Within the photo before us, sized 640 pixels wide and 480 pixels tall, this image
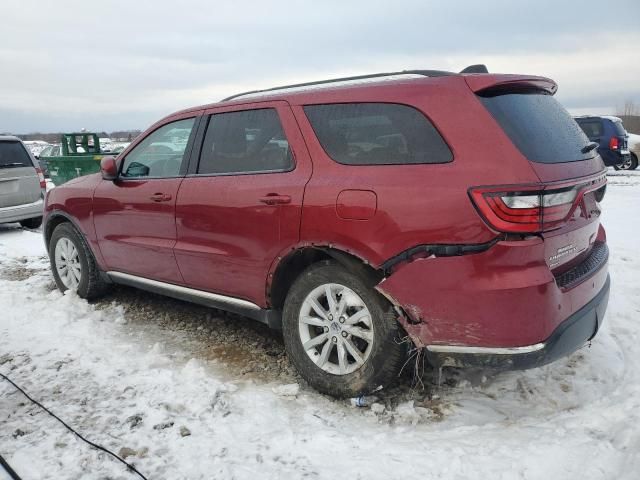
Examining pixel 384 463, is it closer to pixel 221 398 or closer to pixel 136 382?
pixel 221 398

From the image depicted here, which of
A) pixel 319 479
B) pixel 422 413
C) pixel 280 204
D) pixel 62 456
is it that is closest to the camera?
pixel 319 479

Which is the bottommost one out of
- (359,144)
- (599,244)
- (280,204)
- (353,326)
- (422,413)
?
(422,413)

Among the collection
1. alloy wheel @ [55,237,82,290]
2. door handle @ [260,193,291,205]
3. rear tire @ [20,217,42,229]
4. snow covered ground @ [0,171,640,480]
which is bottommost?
snow covered ground @ [0,171,640,480]

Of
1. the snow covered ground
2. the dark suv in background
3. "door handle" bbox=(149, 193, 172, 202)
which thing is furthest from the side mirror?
the dark suv in background

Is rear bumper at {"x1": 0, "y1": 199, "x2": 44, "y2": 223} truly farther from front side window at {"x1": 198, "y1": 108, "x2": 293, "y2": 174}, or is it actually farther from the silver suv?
front side window at {"x1": 198, "y1": 108, "x2": 293, "y2": 174}

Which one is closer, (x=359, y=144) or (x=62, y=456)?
(x=62, y=456)

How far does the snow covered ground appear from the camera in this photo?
2383 mm

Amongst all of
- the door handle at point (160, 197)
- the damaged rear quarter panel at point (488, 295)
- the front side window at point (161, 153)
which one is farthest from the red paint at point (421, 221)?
the front side window at point (161, 153)

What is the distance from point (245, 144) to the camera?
3.47 meters

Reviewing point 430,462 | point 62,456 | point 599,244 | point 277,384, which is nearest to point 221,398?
point 277,384

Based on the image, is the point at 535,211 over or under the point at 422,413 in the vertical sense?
over

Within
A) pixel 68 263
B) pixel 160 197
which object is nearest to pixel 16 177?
pixel 68 263

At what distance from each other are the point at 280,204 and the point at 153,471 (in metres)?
1.54

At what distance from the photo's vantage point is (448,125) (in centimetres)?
258
